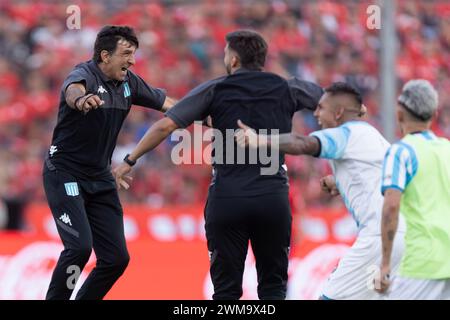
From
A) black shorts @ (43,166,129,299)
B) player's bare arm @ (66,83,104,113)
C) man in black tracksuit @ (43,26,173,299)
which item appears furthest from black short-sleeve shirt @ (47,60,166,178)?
player's bare arm @ (66,83,104,113)

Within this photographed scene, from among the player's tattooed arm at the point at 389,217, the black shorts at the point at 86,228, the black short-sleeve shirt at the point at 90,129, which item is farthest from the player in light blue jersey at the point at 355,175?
the black shorts at the point at 86,228

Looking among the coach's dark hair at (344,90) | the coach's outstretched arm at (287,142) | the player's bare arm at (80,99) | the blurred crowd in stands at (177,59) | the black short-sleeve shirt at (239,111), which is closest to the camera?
the coach's outstretched arm at (287,142)

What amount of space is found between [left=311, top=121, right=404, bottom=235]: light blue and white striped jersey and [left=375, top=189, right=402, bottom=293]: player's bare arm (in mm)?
674

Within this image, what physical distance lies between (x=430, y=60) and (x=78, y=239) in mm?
11479

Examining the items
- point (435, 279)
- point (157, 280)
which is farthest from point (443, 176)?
point (157, 280)

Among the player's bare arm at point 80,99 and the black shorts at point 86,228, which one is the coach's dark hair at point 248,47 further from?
the black shorts at point 86,228

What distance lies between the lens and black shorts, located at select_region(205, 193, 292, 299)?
7664 millimetres

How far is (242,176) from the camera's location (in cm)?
768

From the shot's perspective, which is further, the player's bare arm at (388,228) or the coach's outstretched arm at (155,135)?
the coach's outstretched arm at (155,135)

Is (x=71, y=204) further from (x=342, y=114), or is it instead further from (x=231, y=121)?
(x=342, y=114)

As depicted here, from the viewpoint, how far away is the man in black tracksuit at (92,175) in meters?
8.14

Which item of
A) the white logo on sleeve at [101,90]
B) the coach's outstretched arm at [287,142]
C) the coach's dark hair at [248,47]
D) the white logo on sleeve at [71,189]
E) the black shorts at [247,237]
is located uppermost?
the coach's dark hair at [248,47]

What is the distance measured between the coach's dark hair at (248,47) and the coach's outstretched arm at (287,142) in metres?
0.93

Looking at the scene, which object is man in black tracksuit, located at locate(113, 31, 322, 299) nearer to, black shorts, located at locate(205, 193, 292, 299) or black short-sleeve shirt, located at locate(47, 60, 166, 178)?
black shorts, located at locate(205, 193, 292, 299)
